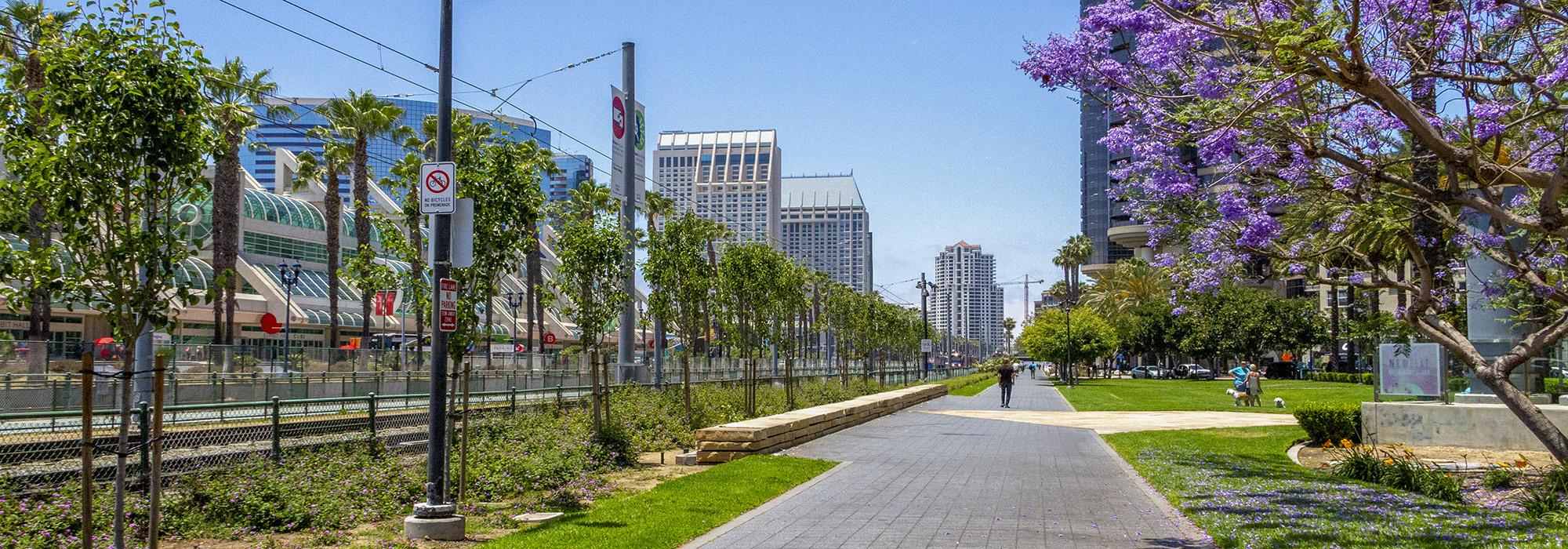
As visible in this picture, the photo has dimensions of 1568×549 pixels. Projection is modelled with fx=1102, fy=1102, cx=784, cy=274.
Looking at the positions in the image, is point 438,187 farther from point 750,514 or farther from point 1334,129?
point 1334,129

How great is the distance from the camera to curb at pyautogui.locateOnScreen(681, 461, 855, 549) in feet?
33.1

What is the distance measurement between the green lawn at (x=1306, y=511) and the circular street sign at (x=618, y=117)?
12523 mm

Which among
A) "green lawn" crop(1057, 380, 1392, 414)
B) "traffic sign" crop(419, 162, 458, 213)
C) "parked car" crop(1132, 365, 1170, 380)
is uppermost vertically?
"traffic sign" crop(419, 162, 458, 213)

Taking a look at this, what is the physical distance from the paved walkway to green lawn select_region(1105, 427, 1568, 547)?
42cm

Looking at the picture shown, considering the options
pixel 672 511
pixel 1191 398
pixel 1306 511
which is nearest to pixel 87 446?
pixel 672 511

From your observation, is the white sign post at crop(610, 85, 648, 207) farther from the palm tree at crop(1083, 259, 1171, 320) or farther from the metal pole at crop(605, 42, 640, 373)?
the palm tree at crop(1083, 259, 1171, 320)

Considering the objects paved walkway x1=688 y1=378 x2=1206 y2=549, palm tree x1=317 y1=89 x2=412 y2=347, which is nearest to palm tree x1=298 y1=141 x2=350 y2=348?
palm tree x1=317 y1=89 x2=412 y2=347

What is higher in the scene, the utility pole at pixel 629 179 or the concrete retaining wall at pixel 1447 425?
the utility pole at pixel 629 179

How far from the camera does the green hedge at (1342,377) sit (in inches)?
2468

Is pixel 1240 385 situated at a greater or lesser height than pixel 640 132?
lesser

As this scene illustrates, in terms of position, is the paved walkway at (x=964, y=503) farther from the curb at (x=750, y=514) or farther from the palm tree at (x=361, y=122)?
the palm tree at (x=361, y=122)

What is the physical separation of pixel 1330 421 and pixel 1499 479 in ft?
21.1

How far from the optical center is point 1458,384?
18875 mm

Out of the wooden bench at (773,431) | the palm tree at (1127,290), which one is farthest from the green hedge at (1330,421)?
the palm tree at (1127,290)
